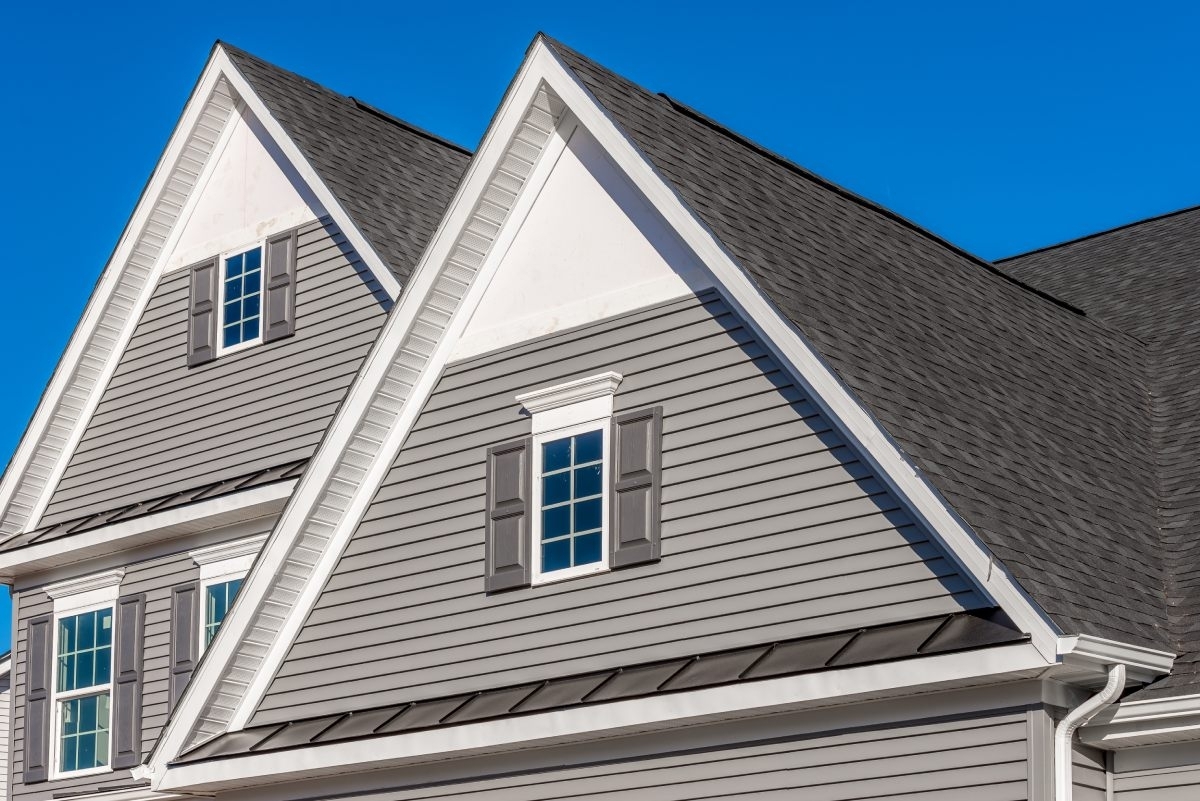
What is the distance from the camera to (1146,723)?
425 inches

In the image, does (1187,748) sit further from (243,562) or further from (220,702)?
(243,562)

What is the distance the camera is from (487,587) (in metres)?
13.8

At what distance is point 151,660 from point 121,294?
3947 millimetres

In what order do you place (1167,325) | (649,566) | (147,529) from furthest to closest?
(147,529), (1167,325), (649,566)

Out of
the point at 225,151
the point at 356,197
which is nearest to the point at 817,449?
the point at 356,197

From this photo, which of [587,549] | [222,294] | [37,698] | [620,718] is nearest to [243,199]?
[222,294]

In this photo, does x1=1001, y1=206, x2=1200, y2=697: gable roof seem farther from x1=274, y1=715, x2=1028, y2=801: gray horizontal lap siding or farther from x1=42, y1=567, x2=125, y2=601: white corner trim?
x1=42, y1=567, x2=125, y2=601: white corner trim

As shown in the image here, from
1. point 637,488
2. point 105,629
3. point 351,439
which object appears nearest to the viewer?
point 637,488

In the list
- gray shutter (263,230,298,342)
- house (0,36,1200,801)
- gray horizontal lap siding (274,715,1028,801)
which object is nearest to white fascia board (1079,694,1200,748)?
house (0,36,1200,801)

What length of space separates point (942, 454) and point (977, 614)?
3.42 feet

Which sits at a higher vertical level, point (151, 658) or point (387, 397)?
point (387, 397)

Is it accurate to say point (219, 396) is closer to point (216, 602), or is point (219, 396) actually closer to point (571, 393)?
point (216, 602)

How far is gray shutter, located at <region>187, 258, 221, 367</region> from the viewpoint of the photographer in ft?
62.3

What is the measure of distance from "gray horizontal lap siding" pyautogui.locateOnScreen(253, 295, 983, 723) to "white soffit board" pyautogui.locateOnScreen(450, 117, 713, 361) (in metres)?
0.16
